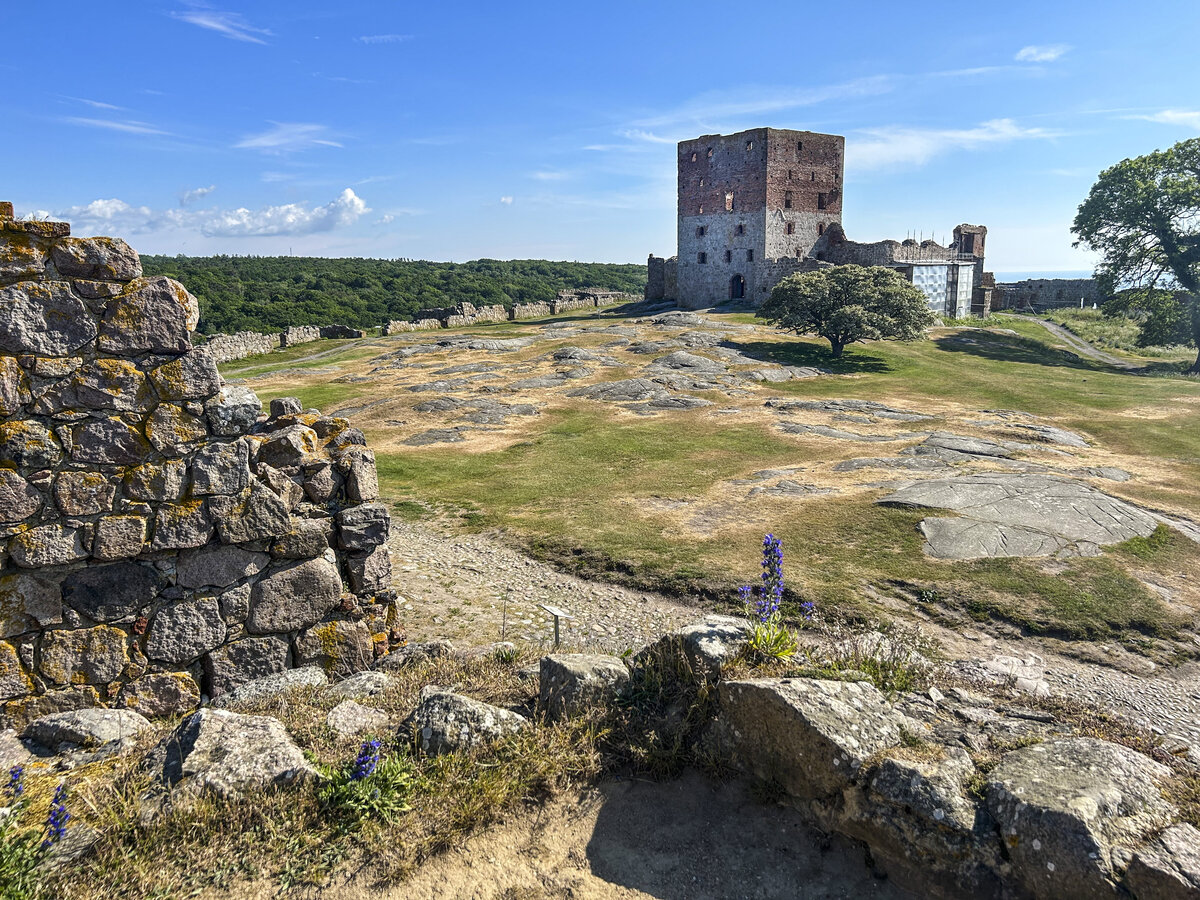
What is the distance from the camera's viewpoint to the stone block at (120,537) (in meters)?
6.25

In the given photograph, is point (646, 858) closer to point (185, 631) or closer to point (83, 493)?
point (185, 631)

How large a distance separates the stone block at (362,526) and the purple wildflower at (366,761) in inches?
119

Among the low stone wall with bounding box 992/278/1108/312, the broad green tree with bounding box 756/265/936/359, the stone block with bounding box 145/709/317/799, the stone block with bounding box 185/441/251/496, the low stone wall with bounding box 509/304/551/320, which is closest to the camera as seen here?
the stone block with bounding box 145/709/317/799

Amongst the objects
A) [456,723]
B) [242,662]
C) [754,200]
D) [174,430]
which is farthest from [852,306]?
[456,723]

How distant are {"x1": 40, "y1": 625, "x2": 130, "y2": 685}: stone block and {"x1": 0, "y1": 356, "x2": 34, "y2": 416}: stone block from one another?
1.94 meters

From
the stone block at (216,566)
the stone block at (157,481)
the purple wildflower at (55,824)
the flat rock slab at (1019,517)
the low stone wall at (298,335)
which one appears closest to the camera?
the purple wildflower at (55,824)

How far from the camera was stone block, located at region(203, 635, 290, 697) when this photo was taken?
6.91 meters

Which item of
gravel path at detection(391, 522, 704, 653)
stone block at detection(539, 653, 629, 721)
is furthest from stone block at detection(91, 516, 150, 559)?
gravel path at detection(391, 522, 704, 653)

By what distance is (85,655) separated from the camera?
6.35 meters

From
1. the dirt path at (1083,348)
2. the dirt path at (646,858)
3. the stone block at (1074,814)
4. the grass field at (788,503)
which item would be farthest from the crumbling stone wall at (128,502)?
the dirt path at (1083,348)

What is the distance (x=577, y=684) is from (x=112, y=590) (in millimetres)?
4186

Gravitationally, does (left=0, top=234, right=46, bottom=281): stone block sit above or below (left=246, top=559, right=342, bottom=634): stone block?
above

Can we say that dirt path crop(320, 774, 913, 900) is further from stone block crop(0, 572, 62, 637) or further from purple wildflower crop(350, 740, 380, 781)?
stone block crop(0, 572, 62, 637)

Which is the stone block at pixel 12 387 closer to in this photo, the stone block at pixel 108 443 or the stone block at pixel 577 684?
the stone block at pixel 108 443
